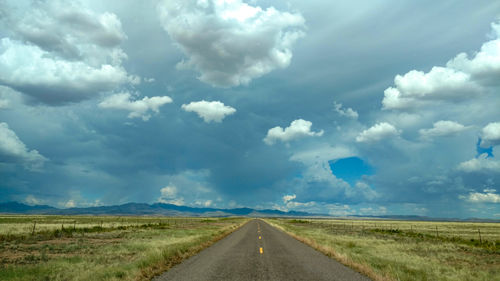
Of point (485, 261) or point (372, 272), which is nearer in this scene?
point (372, 272)

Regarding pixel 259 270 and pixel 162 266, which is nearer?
pixel 259 270

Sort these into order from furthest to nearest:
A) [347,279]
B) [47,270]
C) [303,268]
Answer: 1. [47,270]
2. [303,268]
3. [347,279]

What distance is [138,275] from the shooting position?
33.8 feet

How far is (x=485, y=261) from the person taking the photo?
19344 millimetres

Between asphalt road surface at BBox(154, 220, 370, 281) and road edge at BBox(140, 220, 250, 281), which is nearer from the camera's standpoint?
asphalt road surface at BBox(154, 220, 370, 281)

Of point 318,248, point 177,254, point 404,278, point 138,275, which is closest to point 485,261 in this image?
point 318,248

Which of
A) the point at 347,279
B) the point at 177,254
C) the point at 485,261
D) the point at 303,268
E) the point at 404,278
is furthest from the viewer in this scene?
the point at 485,261

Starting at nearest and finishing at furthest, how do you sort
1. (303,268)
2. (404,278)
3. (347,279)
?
(347,279), (404,278), (303,268)

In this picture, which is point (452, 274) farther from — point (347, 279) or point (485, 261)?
point (485, 261)

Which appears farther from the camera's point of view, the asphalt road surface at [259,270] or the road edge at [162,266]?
the road edge at [162,266]

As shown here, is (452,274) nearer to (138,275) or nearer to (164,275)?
(164,275)

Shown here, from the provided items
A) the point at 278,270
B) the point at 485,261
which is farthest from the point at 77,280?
the point at 485,261

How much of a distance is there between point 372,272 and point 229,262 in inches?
229

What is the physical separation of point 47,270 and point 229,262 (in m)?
7.74
